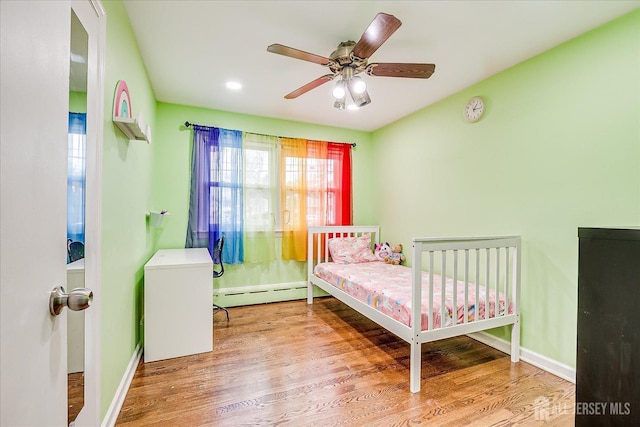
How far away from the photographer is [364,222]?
4188 millimetres

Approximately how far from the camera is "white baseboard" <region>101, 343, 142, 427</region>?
145 centimetres

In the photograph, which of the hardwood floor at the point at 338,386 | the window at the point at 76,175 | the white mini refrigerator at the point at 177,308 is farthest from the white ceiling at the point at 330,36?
the hardwood floor at the point at 338,386

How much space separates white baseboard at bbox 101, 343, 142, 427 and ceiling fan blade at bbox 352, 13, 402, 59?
2.42 metres

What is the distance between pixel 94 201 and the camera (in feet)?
4.12

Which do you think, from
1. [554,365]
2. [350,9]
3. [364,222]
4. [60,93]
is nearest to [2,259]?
[60,93]

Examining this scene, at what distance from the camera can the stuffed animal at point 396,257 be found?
3.49m

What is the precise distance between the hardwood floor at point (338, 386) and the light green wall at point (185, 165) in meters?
1.00

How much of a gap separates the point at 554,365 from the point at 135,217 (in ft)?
10.5

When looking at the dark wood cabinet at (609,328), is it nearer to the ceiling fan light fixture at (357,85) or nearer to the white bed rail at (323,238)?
the ceiling fan light fixture at (357,85)

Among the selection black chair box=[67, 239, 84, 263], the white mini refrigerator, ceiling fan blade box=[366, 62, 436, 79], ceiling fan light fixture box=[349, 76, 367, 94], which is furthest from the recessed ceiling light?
black chair box=[67, 239, 84, 263]

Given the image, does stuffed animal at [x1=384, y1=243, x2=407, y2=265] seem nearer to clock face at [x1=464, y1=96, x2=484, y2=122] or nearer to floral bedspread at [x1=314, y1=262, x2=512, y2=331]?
floral bedspread at [x1=314, y1=262, x2=512, y2=331]

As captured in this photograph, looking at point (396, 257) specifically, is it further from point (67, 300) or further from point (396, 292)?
point (67, 300)

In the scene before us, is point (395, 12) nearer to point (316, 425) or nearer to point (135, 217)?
point (135, 217)

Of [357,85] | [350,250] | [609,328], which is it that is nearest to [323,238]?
[350,250]
